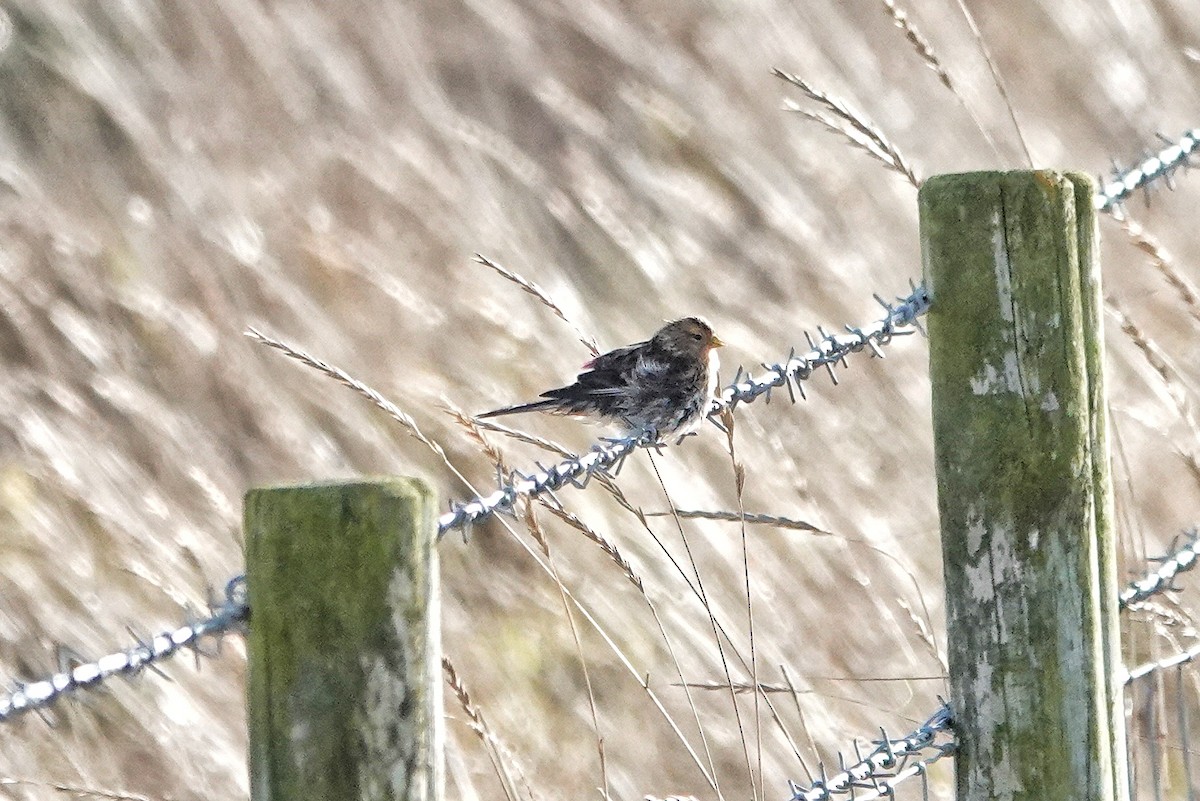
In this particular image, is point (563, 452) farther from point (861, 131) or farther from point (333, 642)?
point (333, 642)

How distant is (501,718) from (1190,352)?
2.51 m

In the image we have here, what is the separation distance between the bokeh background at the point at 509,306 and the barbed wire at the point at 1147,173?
0.63m

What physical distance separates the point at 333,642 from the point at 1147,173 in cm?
152

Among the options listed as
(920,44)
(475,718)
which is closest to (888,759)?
(475,718)

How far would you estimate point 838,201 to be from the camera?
5.05m

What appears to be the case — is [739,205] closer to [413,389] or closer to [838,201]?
[838,201]

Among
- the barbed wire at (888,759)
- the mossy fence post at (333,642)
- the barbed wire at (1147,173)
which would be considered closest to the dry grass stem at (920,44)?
the barbed wire at (1147,173)

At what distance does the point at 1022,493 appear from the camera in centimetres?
180

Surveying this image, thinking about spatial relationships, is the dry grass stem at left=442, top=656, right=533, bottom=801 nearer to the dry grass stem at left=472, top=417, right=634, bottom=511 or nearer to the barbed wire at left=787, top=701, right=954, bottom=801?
the dry grass stem at left=472, top=417, right=634, bottom=511

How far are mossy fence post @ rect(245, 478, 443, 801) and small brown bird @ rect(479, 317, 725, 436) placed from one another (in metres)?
2.71

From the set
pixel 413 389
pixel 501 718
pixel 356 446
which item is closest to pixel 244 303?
pixel 356 446

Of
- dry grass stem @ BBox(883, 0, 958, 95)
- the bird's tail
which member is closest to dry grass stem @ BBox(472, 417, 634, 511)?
dry grass stem @ BBox(883, 0, 958, 95)

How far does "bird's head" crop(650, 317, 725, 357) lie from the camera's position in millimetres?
4238

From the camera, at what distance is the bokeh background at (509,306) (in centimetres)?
364
